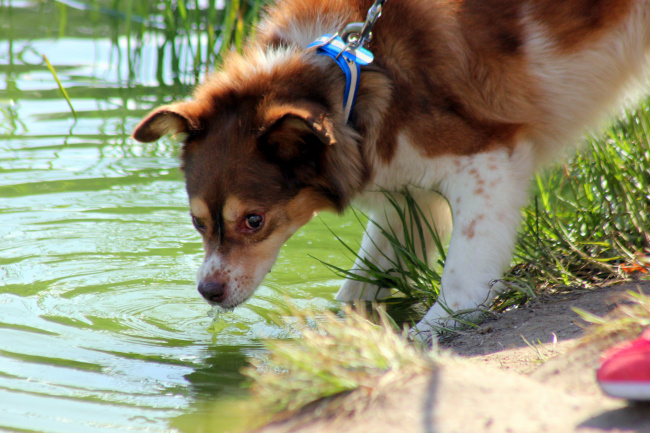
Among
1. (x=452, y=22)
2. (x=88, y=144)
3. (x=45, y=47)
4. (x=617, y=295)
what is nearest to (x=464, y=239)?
(x=617, y=295)

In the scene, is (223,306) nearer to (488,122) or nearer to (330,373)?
(330,373)

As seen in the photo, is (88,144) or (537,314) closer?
(537,314)

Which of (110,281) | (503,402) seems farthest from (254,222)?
(503,402)

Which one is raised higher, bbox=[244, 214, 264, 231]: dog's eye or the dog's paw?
bbox=[244, 214, 264, 231]: dog's eye

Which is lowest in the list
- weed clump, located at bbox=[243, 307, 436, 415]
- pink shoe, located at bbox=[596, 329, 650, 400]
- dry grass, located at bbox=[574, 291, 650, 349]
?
weed clump, located at bbox=[243, 307, 436, 415]

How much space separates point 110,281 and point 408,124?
2.02 m

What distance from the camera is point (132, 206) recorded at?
557cm

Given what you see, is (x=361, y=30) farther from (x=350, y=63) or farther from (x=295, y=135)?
(x=295, y=135)

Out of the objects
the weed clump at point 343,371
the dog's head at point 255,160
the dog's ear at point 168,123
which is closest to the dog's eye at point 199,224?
the dog's head at point 255,160

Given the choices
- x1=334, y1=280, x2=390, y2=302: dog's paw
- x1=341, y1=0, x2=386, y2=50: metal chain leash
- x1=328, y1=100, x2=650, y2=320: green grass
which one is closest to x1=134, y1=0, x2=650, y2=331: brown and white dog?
x1=341, y1=0, x2=386, y2=50: metal chain leash

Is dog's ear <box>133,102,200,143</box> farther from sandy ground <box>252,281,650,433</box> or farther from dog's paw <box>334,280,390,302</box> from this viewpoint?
sandy ground <box>252,281,650,433</box>

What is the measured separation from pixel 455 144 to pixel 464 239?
1.54 feet

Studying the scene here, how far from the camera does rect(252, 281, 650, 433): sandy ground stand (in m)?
2.17

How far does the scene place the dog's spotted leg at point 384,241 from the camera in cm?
423
